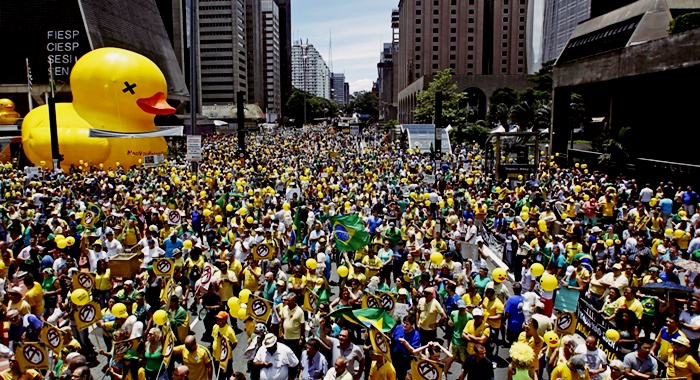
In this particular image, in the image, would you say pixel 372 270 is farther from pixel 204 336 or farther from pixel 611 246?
pixel 611 246

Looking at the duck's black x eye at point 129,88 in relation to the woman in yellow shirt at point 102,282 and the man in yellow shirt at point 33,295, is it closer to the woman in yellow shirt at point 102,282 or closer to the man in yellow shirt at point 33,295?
the woman in yellow shirt at point 102,282

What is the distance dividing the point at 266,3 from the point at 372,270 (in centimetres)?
17128

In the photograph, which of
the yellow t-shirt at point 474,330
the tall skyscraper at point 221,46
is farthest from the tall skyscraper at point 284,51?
the yellow t-shirt at point 474,330

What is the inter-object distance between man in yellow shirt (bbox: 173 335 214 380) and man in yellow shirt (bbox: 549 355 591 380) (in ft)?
12.7

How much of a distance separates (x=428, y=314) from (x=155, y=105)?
24.4 m

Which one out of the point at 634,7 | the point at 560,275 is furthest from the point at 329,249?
the point at 634,7

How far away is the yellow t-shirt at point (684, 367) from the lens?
20.9 feet

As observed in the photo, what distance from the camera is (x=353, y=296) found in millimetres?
8336

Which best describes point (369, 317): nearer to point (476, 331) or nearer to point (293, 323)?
point (293, 323)

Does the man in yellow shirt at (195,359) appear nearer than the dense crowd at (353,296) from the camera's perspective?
Yes

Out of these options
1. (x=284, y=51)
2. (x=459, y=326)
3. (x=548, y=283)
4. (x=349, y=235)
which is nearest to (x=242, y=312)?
(x=459, y=326)

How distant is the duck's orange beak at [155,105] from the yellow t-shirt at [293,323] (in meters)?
23.5

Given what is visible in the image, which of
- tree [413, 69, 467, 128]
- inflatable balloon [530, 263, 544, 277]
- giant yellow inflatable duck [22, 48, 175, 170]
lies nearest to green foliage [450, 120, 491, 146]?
tree [413, 69, 467, 128]

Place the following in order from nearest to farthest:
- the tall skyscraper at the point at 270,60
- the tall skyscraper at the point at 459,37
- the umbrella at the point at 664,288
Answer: the umbrella at the point at 664,288
the tall skyscraper at the point at 459,37
the tall skyscraper at the point at 270,60
